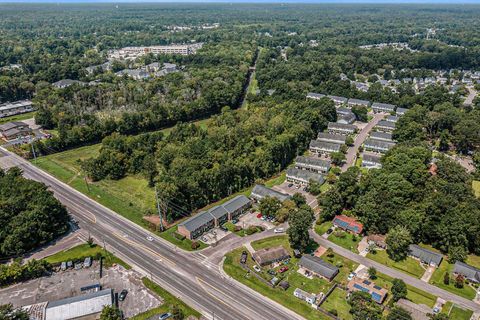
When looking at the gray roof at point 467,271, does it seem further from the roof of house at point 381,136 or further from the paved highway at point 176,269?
the roof of house at point 381,136

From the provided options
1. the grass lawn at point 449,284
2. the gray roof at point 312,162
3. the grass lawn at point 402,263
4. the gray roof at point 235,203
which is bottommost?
the grass lawn at point 402,263

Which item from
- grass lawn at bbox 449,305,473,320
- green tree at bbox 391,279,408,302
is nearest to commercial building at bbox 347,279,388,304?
green tree at bbox 391,279,408,302

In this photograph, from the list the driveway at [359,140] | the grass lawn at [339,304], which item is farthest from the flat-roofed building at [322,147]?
the grass lawn at [339,304]

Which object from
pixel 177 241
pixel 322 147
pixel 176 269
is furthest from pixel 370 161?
pixel 176 269

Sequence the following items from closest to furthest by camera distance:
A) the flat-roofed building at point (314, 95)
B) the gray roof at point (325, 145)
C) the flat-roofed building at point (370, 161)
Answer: the flat-roofed building at point (370, 161), the gray roof at point (325, 145), the flat-roofed building at point (314, 95)

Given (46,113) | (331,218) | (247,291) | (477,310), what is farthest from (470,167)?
(46,113)

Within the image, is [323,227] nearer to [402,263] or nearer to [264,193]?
[264,193]

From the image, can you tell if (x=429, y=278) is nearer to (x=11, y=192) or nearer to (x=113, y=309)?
(x=113, y=309)
